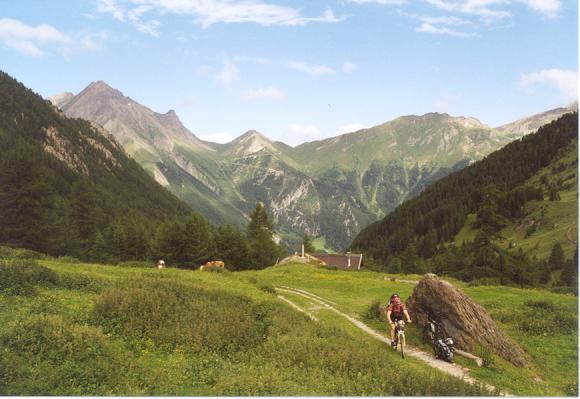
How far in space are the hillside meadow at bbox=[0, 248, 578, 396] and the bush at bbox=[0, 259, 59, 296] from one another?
0.06 metres

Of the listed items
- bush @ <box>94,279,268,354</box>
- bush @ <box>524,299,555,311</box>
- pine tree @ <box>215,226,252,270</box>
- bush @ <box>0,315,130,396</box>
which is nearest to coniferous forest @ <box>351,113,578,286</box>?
bush @ <box>524,299,555,311</box>

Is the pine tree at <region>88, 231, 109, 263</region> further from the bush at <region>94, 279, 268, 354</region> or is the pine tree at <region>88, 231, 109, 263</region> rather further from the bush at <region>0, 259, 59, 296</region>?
the bush at <region>94, 279, 268, 354</region>

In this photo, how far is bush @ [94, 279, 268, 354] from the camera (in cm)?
1772

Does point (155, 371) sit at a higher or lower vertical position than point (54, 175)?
lower

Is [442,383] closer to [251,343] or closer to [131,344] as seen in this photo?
[251,343]

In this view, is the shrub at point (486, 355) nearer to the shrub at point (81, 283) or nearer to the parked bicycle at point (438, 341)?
the parked bicycle at point (438, 341)

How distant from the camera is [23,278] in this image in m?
22.5

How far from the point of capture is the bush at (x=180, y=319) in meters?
17.7

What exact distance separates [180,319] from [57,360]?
241 inches

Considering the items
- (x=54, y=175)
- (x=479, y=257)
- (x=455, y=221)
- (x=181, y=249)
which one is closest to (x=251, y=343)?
(x=479, y=257)

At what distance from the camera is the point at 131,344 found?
17.0 meters

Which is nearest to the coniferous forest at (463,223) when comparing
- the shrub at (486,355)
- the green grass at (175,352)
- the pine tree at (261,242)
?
the pine tree at (261,242)

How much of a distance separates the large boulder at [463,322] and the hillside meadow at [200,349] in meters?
1.10

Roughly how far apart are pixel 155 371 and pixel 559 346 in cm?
2241
